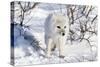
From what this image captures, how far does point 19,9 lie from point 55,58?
557mm

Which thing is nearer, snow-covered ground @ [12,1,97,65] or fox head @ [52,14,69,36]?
snow-covered ground @ [12,1,97,65]

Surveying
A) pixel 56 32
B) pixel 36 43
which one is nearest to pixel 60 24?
pixel 56 32

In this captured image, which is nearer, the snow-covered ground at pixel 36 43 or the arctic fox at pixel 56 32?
the snow-covered ground at pixel 36 43

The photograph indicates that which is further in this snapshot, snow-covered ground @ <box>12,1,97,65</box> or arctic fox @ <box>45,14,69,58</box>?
arctic fox @ <box>45,14,69,58</box>

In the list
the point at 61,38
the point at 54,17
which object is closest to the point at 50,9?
the point at 54,17

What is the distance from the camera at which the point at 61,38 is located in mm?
1929

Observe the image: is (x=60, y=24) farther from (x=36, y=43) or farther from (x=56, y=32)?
(x=36, y=43)

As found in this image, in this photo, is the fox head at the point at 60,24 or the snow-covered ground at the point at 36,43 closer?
the snow-covered ground at the point at 36,43

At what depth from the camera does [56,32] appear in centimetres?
191

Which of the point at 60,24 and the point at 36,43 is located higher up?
the point at 60,24

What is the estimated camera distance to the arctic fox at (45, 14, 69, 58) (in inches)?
74.0

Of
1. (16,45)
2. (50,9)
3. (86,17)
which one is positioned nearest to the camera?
(16,45)

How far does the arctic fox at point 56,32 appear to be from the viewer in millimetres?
1879
